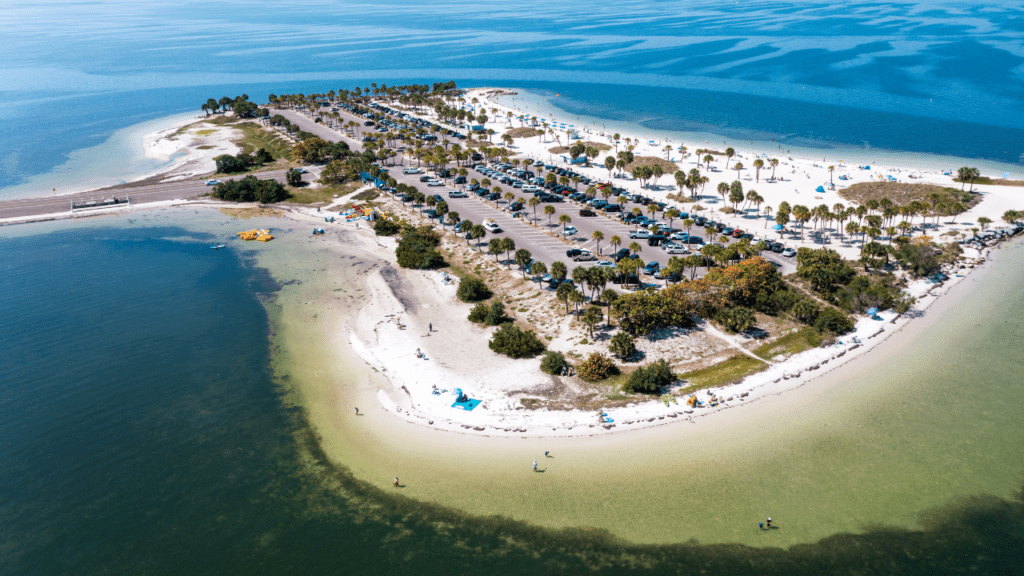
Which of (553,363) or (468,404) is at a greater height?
(553,363)

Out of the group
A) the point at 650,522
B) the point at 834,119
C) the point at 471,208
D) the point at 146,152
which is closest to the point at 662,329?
the point at 650,522

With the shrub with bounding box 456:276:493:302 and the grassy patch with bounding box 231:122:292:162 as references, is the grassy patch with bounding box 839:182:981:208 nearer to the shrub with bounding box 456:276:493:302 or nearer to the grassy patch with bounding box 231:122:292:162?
the shrub with bounding box 456:276:493:302

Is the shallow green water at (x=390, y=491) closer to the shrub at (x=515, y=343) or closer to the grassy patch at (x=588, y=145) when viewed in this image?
the shrub at (x=515, y=343)

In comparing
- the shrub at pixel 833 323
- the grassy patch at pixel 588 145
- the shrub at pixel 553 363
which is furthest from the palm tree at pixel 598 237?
the grassy patch at pixel 588 145

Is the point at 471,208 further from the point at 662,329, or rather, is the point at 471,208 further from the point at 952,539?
the point at 952,539

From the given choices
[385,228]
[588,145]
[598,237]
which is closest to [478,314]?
[598,237]

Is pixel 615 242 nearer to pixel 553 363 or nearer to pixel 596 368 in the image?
pixel 596 368
